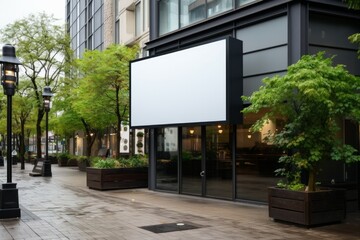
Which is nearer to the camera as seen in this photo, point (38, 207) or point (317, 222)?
point (317, 222)

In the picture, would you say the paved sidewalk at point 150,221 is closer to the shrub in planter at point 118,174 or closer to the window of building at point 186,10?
the shrub in planter at point 118,174

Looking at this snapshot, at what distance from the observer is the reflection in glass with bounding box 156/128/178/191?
17.5 m

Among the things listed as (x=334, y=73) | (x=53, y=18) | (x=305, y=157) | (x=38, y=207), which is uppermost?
(x=53, y=18)

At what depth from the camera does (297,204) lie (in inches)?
403

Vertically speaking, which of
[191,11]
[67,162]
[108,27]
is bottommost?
[67,162]

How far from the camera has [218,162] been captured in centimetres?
1539

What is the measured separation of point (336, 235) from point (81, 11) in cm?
4750

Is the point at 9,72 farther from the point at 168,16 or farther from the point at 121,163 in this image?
the point at 121,163

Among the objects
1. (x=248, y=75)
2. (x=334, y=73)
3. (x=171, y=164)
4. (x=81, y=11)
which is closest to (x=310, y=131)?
(x=334, y=73)

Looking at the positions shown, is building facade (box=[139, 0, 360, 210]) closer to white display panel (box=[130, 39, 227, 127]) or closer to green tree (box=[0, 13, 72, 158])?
white display panel (box=[130, 39, 227, 127])

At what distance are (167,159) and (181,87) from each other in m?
3.30

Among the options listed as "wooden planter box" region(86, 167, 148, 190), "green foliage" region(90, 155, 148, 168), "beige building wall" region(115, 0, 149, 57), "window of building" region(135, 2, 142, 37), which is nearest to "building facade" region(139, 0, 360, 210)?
"wooden planter box" region(86, 167, 148, 190)

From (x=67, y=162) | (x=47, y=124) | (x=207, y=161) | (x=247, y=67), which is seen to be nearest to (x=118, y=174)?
(x=207, y=161)

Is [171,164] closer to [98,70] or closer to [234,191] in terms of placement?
[234,191]
